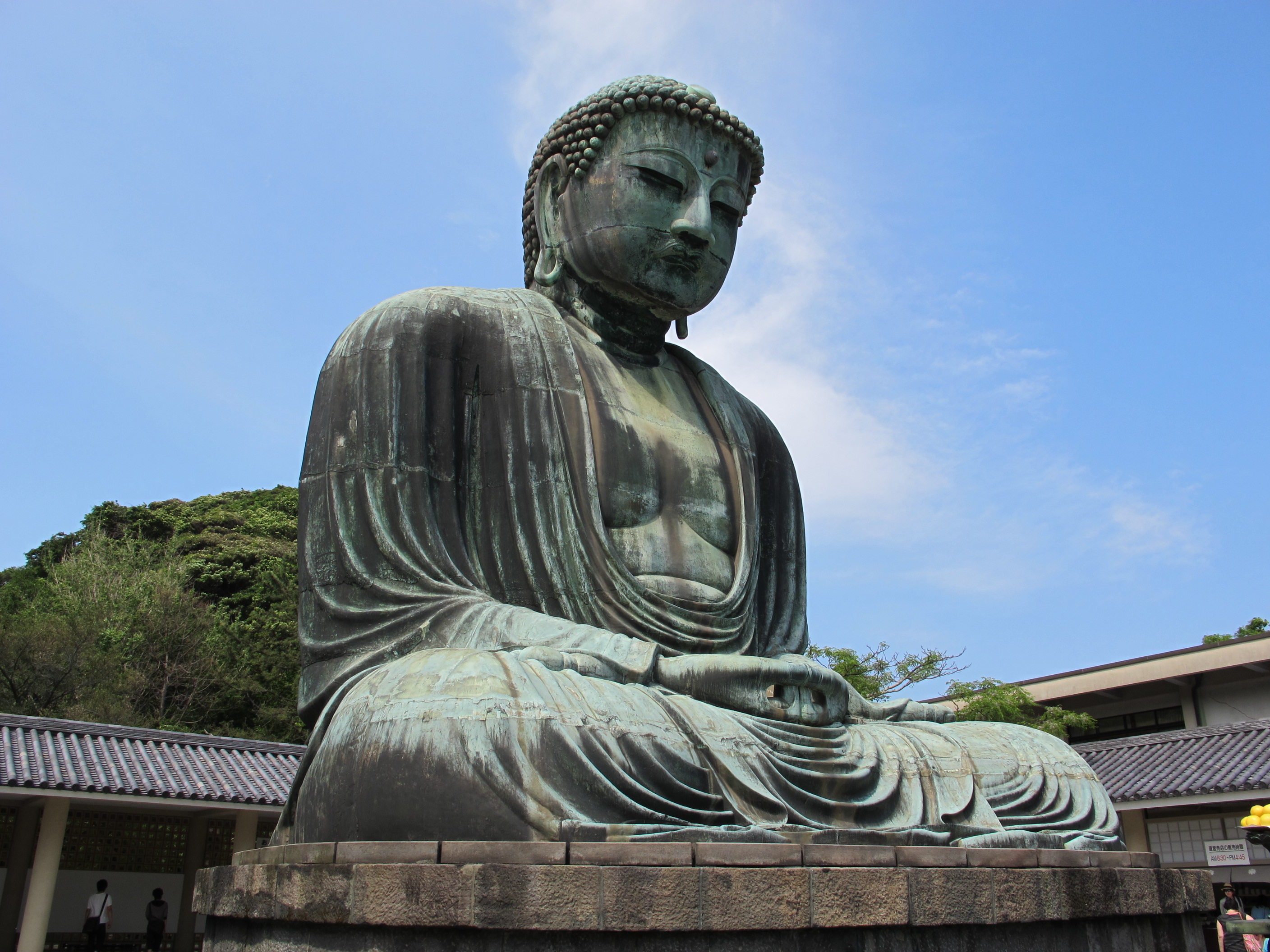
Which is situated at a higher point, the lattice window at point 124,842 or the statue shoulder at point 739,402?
the statue shoulder at point 739,402

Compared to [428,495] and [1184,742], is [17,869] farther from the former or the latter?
[1184,742]

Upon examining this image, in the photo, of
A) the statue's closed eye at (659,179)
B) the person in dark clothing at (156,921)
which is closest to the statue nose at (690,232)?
the statue's closed eye at (659,179)

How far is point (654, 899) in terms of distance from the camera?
300cm

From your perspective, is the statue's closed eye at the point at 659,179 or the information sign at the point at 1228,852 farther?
the information sign at the point at 1228,852

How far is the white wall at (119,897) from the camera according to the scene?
57.1ft

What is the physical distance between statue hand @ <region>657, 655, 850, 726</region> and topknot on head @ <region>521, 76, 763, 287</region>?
9.35ft

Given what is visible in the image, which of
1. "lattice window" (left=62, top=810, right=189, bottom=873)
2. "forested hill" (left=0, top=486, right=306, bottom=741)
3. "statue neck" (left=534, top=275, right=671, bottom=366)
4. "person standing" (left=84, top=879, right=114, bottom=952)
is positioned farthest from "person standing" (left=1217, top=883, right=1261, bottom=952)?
"forested hill" (left=0, top=486, right=306, bottom=741)

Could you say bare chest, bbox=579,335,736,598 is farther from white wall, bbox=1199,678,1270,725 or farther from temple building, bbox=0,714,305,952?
white wall, bbox=1199,678,1270,725

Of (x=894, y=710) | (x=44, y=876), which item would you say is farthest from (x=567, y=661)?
(x=44, y=876)

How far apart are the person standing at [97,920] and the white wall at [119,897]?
1.17 ft

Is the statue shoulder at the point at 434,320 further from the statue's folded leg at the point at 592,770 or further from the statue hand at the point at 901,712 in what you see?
the statue hand at the point at 901,712

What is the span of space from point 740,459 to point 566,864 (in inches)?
123

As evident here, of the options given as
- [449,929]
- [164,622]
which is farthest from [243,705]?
[449,929]

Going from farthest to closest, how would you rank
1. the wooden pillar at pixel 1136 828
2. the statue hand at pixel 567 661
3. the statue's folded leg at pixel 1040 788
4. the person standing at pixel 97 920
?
1. the wooden pillar at pixel 1136 828
2. the person standing at pixel 97 920
3. the statue's folded leg at pixel 1040 788
4. the statue hand at pixel 567 661
